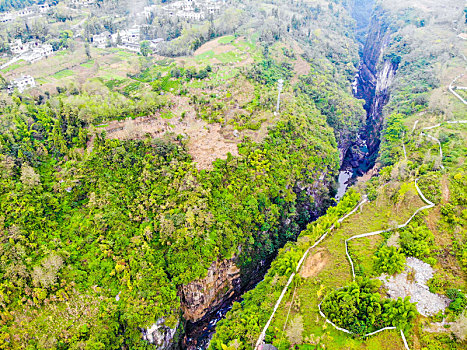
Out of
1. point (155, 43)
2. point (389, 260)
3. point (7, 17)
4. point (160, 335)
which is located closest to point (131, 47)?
point (155, 43)

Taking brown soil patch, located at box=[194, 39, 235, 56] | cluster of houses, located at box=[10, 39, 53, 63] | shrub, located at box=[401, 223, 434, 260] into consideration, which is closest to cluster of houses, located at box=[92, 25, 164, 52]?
cluster of houses, located at box=[10, 39, 53, 63]

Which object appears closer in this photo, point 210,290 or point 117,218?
point 117,218

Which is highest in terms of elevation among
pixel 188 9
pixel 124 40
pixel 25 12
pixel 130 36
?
pixel 188 9

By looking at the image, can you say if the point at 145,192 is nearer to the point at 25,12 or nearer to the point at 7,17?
the point at 7,17

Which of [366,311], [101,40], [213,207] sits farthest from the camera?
[101,40]

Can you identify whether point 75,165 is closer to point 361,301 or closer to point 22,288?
point 22,288

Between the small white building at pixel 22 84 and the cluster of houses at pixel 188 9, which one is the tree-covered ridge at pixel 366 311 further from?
the cluster of houses at pixel 188 9

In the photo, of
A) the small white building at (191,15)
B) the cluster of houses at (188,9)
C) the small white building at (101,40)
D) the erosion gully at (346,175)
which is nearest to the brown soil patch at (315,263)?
the erosion gully at (346,175)
